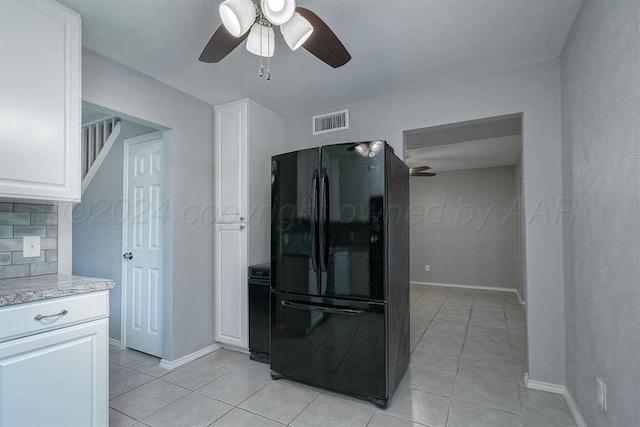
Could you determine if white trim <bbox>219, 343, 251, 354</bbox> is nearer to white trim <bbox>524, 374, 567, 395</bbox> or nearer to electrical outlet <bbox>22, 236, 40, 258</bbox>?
electrical outlet <bbox>22, 236, 40, 258</bbox>

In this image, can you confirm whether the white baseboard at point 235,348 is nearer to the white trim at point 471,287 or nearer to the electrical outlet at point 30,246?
the electrical outlet at point 30,246

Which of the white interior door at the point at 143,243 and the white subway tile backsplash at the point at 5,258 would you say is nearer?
the white subway tile backsplash at the point at 5,258

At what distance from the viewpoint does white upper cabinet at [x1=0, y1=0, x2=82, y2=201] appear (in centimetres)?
154

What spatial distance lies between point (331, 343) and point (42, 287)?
1.69 m

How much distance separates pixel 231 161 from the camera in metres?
3.11

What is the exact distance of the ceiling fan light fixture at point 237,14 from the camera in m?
1.40

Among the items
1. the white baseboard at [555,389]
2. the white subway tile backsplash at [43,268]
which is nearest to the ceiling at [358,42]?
the white subway tile backsplash at [43,268]

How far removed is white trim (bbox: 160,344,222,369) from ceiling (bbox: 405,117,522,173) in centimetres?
288

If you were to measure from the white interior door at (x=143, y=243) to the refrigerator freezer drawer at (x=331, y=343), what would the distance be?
133cm

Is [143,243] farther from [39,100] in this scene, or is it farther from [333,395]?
[333,395]

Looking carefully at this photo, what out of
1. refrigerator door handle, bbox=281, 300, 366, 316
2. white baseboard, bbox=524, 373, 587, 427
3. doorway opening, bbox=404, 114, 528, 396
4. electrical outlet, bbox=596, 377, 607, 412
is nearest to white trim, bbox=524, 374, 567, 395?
white baseboard, bbox=524, 373, 587, 427

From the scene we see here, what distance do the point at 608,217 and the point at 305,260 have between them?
174cm

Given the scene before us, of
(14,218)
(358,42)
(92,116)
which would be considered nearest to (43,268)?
(14,218)

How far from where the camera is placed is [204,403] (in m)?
2.16
